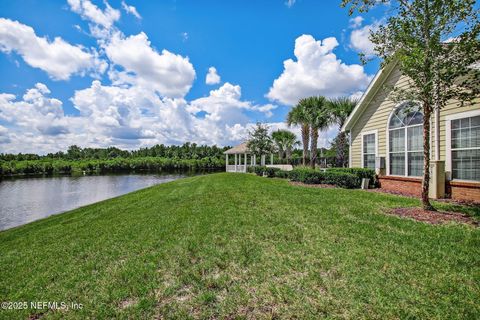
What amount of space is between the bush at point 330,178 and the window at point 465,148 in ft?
12.1

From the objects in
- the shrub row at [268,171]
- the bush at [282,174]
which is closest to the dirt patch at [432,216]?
the bush at [282,174]

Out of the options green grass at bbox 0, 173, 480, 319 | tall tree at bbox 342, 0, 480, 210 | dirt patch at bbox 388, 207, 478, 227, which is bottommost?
green grass at bbox 0, 173, 480, 319

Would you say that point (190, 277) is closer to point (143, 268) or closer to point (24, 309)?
point (143, 268)

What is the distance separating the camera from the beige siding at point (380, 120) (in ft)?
27.1

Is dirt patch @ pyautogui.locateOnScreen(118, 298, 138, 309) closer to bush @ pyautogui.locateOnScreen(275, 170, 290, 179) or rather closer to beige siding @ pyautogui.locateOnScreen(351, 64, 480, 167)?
beige siding @ pyautogui.locateOnScreen(351, 64, 480, 167)

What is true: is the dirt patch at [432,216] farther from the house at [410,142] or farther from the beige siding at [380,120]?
the beige siding at [380,120]

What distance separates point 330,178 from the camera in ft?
38.6

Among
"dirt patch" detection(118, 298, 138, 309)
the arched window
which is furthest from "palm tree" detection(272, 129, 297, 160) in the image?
"dirt patch" detection(118, 298, 138, 309)

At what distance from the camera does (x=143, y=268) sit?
12.2 feet

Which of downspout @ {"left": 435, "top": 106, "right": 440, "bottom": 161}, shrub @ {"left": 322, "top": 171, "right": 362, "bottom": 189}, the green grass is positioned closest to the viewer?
the green grass

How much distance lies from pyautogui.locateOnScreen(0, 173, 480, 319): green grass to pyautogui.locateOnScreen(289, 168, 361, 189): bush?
16.1ft

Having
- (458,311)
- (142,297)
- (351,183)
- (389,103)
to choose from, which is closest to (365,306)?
(458,311)

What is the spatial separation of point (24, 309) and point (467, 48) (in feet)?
31.1

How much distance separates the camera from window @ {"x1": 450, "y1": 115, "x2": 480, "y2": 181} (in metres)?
7.00
